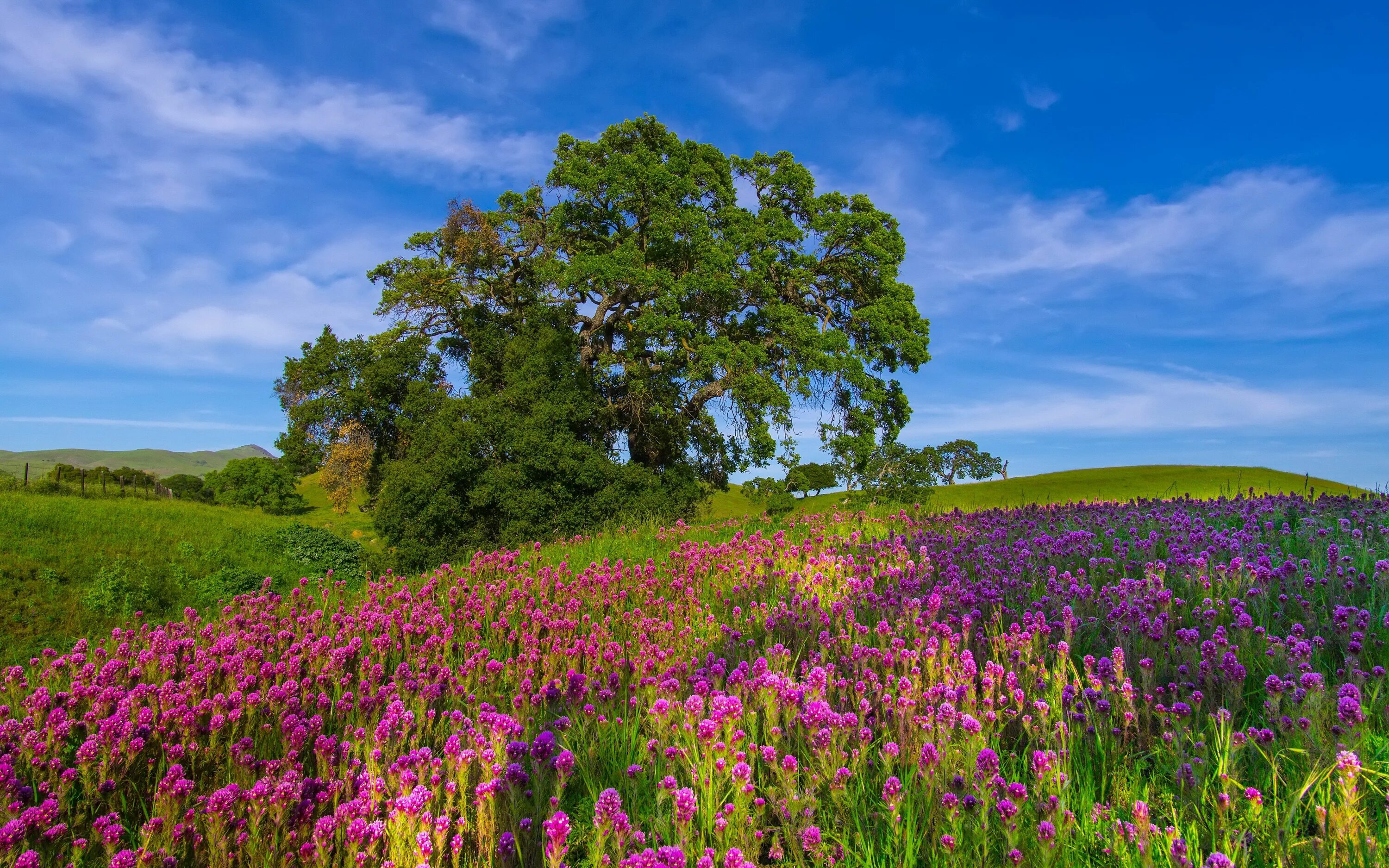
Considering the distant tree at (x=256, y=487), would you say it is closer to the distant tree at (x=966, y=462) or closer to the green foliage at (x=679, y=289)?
the green foliage at (x=679, y=289)

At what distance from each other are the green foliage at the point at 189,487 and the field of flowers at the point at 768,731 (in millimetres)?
41408

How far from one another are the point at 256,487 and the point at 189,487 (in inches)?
139

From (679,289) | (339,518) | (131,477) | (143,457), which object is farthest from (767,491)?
(143,457)

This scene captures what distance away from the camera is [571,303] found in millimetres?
22328

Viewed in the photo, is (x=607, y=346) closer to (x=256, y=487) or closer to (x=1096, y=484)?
(x=256, y=487)

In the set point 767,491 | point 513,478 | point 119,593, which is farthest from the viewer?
point 767,491

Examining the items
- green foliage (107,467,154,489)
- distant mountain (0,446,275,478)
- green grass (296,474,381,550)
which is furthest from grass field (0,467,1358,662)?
distant mountain (0,446,275,478)

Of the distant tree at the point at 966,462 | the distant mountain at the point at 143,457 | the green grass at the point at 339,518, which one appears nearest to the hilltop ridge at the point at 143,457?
the distant mountain at the point at 143,457

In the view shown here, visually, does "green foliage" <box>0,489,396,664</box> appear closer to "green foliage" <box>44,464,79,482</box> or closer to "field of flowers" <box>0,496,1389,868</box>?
"green foliage" <box>44,464,79,482</box>

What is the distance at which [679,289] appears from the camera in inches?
754

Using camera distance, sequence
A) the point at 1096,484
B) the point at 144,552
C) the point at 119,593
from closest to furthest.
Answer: the point at 119,593, the point at 144,552, the point at 1096,484

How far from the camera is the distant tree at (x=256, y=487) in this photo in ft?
135

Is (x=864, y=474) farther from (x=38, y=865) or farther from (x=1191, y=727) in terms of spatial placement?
(x=38, y=865)

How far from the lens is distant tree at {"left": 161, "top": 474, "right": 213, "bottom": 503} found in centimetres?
3978
